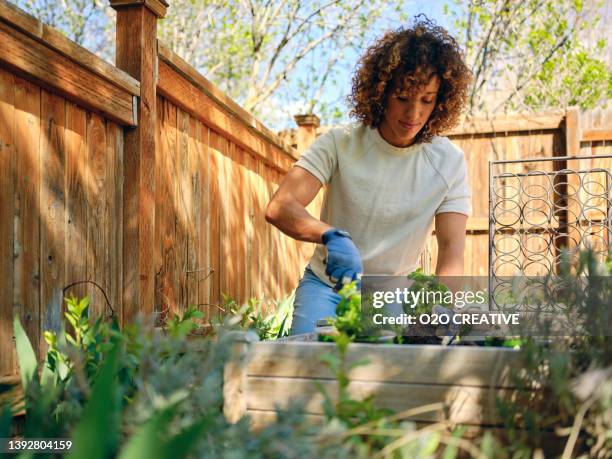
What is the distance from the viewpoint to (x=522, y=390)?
912 mm

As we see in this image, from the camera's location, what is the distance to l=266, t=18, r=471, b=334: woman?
2.19 metres

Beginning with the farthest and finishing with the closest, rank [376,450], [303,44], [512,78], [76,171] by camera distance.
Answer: [512,78], [303,44], [76,171], [376,450]

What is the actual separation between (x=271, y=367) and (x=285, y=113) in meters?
9.96

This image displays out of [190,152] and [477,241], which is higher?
[190,152]

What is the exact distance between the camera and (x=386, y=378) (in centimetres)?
99

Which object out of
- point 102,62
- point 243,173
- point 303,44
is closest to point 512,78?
point 303,44

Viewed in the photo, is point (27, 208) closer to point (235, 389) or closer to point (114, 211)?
point (114, 211)

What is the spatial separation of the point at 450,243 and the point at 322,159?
0.56m

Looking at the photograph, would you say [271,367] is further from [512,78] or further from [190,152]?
[512,78]

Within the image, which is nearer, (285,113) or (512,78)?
(512,78)

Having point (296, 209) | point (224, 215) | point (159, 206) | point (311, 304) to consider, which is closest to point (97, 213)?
point (159, 206)

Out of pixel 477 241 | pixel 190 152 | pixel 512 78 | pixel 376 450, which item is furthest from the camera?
pixel 512 78

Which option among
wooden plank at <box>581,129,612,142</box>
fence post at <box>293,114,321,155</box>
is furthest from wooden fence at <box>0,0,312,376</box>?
wooden plank at <box>581,129,612,142</box>

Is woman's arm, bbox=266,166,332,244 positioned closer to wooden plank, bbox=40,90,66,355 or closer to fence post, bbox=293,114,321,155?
wooden plank, bbox=40,90,66,355
